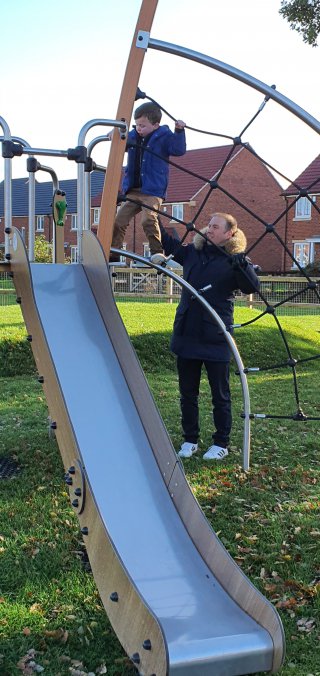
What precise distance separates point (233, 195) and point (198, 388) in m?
26.8

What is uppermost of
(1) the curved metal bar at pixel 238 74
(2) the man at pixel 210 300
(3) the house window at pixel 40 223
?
(3) the house window at pixel 40 223

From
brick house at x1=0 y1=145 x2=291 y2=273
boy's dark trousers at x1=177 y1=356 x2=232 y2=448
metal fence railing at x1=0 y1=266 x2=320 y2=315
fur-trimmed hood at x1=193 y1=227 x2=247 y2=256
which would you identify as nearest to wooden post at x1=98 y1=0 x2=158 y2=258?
fur-trimmed hood at x1=193 y1=227 x2=247 y2=256

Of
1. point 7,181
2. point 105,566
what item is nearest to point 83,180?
point 7,181

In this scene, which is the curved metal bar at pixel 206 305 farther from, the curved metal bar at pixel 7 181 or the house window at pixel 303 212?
the house window at pixel 303 212

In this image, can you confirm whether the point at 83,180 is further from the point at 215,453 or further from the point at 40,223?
the point at 40,223

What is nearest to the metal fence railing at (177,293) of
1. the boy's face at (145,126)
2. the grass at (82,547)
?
the grass at (82,547)

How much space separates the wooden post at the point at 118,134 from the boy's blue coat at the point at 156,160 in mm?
365

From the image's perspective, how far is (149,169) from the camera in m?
5.30

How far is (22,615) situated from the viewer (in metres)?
3.19

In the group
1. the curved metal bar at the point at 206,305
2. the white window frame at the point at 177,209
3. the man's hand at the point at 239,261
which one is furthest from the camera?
the white window frame at the point at 177,209

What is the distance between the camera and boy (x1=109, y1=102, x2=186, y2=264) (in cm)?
514

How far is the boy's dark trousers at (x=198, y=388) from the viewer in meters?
5.41

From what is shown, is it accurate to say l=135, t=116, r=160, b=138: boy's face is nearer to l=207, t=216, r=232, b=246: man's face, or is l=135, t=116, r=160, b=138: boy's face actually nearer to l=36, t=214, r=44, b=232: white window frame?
l=207, t=216, r=232, b=246: man's face

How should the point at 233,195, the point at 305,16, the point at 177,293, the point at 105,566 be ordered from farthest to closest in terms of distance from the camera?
the point at 233,195
the point at 177,293
the point at 305,16
the point at 105,566
